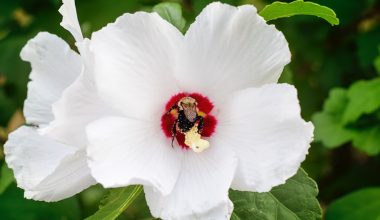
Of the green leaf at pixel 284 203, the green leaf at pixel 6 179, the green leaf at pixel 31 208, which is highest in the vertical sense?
the green leaf at pixel 284 203

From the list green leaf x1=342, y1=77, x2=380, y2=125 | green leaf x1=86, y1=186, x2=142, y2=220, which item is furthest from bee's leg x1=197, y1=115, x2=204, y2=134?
green leaf x1=342, y1=77, x2=380, y2=125

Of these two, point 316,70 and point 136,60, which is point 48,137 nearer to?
point 136,60

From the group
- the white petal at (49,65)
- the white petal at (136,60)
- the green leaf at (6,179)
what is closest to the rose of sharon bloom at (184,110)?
the white petal at (136,60)

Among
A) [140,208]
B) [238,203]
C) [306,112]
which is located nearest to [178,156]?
[238,203]

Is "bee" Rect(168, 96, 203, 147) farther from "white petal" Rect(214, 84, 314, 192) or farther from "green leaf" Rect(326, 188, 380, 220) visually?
"green leaf" Rect(326, 188, 380, 220)

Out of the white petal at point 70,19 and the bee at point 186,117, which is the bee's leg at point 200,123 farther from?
the white petal at point 70,19

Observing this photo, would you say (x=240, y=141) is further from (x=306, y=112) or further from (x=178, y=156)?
(x=306, y=112)

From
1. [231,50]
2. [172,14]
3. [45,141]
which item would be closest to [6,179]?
[45,141]
